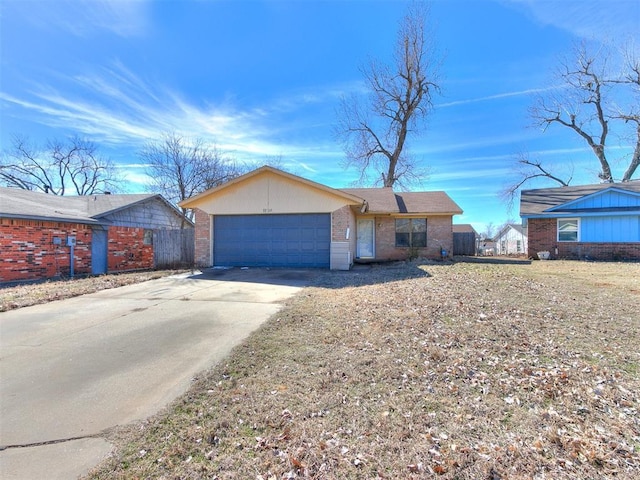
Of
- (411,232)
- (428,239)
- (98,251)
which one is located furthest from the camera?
(411,232)

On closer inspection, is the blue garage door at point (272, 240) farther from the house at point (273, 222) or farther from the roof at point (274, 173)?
the roof at point (274, 173)

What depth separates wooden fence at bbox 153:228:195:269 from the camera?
14898mm

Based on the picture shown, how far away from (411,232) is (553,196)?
9861 millimetres

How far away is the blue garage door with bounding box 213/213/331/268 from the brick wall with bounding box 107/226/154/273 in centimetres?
592

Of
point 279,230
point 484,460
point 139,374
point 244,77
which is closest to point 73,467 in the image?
point 139,374

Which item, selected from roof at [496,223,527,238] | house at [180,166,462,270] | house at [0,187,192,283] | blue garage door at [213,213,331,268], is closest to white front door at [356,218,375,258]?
house at [180,166,462,270]

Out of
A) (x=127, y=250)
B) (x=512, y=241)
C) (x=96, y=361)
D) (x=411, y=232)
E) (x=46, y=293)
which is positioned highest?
(x=411, y=232)

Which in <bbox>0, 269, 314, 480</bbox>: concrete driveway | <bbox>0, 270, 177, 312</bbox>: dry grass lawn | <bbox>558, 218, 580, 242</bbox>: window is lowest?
<bbox>0, 269, 314, 480</bbox>: concrete driveway

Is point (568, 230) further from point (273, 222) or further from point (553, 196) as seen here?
point (273, 222)

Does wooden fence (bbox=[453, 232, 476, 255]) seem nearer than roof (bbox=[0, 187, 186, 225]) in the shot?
No

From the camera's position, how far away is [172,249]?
15.0m

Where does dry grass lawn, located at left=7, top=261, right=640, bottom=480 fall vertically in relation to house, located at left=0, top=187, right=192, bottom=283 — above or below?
below

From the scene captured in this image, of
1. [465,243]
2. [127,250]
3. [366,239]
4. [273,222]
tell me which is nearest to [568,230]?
[465,243]

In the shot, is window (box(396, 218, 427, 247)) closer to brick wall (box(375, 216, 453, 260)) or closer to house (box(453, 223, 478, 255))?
brick wall (box(375, 216, 453, 260))
